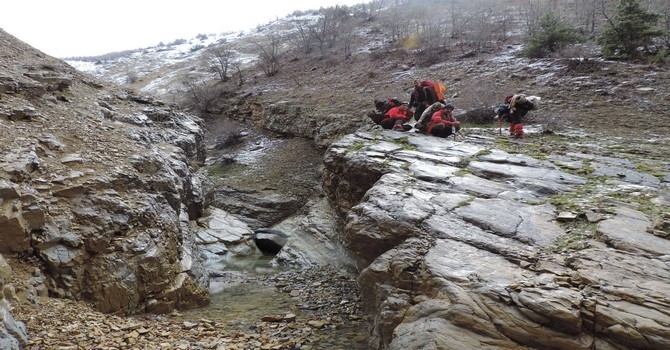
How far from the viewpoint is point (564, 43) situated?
18.2 metres

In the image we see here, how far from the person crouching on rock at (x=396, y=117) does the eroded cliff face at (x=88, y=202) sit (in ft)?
19.6

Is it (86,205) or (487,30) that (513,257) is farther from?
(487,30)

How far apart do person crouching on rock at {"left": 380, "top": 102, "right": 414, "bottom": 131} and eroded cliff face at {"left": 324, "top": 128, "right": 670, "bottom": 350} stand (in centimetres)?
371

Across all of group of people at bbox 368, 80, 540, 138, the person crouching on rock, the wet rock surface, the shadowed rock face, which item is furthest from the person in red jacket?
the shadowed rock face

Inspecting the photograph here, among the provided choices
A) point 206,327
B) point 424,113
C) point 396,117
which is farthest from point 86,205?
point 424,113

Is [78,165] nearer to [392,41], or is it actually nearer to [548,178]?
[548,178]

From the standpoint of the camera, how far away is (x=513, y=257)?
4.14 metres

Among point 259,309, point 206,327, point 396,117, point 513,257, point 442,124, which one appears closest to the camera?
point 513,257

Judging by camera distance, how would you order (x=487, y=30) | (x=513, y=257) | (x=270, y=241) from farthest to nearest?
1. (x=487, y=30)
2. (x=270, y=241)
3. (x=513, y=257)

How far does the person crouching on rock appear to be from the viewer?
1105 cm

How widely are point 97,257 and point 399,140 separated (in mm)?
6851

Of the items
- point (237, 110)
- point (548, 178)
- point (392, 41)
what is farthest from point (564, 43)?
point (237, 110)

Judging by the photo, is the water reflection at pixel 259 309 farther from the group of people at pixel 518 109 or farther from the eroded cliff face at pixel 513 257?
the group of people at pixel 518 109

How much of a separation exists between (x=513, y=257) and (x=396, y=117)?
748cm
